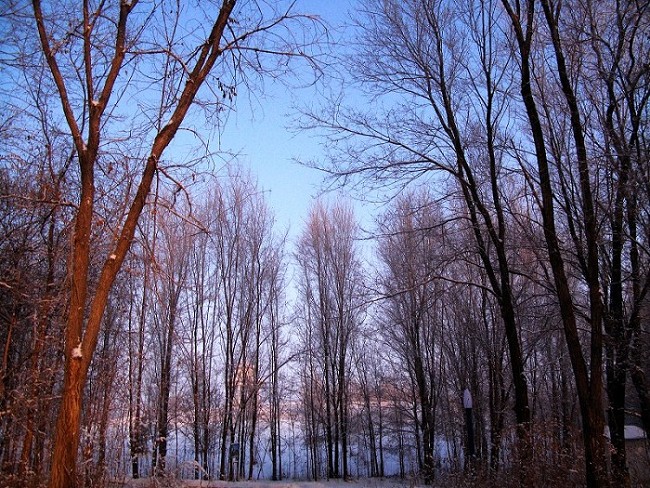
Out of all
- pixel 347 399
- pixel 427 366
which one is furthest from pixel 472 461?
pixel 347 399

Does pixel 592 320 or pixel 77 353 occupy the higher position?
pixel 592 320

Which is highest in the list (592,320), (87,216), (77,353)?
(87,216)

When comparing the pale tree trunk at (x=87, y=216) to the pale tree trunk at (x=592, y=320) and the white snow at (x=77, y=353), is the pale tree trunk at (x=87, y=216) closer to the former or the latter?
the white snow at (x=77, y=353)

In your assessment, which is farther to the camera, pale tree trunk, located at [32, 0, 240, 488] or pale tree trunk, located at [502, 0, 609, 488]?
pale tree trunk, located at [502, 0, 609, 488]

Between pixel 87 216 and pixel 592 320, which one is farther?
pixel 592 320

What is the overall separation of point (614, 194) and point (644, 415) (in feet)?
14.5

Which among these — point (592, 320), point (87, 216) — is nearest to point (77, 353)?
point (87, 216)

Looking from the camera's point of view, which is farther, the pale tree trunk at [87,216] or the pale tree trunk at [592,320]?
the pale tree trunk at [592,320]

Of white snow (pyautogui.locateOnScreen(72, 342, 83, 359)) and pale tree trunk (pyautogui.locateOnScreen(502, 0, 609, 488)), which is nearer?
white snow (pyautogui.locateOnScreen(72, 342, 83, 359))

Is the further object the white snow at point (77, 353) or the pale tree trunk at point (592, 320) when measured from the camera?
the pale tree trunk at point (592, 320)

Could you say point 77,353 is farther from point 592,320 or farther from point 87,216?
point 592,320

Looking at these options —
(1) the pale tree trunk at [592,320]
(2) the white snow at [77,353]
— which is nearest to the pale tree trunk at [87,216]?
(2) the white snow at [77,353]

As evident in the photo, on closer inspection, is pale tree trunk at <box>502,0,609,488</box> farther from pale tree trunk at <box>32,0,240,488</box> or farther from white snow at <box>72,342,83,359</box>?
white snow at <box>72,342,83,359</box>

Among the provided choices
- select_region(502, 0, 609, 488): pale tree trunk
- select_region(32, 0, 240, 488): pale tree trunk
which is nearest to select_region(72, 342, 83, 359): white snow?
select_region(32, 0, 240, 488): pale tree trunk
